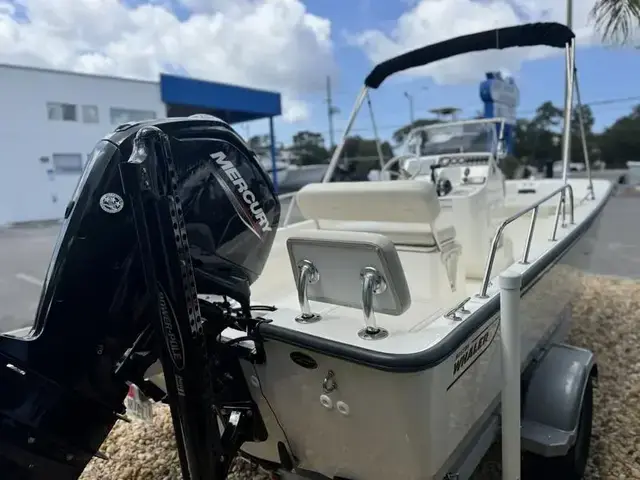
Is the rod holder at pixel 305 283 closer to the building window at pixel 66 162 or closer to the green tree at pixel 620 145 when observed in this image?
the building window at pixel 66 162

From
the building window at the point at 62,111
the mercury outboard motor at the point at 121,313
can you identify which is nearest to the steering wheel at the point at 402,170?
the mercury outboard motor at the point at 121,313

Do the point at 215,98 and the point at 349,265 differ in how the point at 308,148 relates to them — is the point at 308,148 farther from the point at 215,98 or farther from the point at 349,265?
the point at 349,265

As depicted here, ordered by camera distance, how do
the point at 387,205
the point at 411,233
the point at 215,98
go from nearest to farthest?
the point at 387,205
the point at 411,233
the point at 215,98

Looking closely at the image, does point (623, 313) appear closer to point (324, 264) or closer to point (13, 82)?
point (324, 264)

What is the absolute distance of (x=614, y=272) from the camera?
22.1ft

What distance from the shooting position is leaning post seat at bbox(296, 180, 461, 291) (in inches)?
93.4

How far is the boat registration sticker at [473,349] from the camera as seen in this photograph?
174 cm

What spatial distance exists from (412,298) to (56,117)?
2057cm

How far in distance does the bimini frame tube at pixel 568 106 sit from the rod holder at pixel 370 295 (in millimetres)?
2420

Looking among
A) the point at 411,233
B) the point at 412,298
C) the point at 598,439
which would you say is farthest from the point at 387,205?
the point at 598,439

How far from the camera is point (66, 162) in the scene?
67.5 feet

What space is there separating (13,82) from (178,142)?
68.4 ft

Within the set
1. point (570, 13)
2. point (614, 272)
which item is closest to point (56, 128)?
point (570, 13)

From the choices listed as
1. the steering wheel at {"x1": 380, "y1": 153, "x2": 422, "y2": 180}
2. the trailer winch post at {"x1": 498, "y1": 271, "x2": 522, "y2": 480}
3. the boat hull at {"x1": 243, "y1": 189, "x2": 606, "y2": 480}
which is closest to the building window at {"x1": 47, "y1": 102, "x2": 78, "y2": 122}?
the steering wheel at {"x1": 380, "y1": 153, "x2": 422, "y2": 180}
